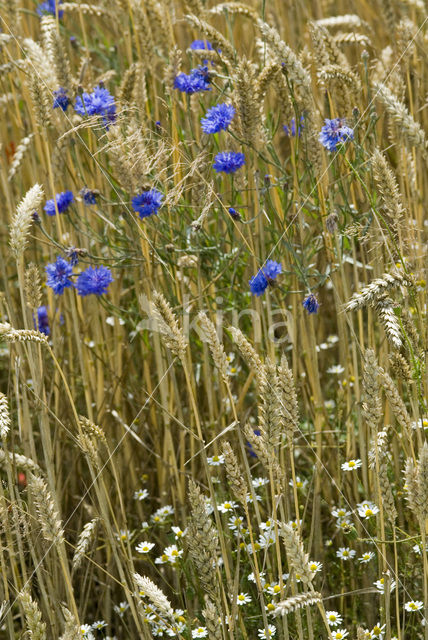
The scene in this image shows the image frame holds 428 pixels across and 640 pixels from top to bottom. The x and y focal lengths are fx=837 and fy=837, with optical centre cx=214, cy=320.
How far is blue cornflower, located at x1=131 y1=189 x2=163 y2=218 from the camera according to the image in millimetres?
1756

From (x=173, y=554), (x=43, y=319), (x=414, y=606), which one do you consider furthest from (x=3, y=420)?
(x=43, y=319)

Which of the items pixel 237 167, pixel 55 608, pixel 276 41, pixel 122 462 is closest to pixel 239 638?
pixel 55 608

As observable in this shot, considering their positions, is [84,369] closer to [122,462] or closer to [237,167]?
[122,462]

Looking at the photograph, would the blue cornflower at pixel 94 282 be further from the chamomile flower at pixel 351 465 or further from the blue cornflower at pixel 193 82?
the chamomile flower at pixel 351 465

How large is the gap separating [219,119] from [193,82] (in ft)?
0.62

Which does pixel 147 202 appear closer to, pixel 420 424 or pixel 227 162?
pixel 227 162

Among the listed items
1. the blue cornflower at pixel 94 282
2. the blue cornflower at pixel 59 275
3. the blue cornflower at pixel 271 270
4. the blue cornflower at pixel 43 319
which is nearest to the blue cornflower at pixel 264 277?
the blue cornflower at pixel 271 270

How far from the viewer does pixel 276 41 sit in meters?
1.54

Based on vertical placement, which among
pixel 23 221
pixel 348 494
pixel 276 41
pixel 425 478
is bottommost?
pixel 348 494

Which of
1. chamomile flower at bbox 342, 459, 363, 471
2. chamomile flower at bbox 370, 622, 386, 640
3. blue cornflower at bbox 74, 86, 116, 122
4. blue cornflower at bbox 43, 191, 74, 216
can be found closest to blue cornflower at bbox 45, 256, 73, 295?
blue cornflower at bbox 43, 191, 74, 216

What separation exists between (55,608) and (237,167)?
95 cm

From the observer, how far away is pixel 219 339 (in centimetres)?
194

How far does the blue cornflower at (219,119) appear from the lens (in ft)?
5.65

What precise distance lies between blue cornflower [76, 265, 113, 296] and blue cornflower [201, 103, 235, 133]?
386 millimetres
